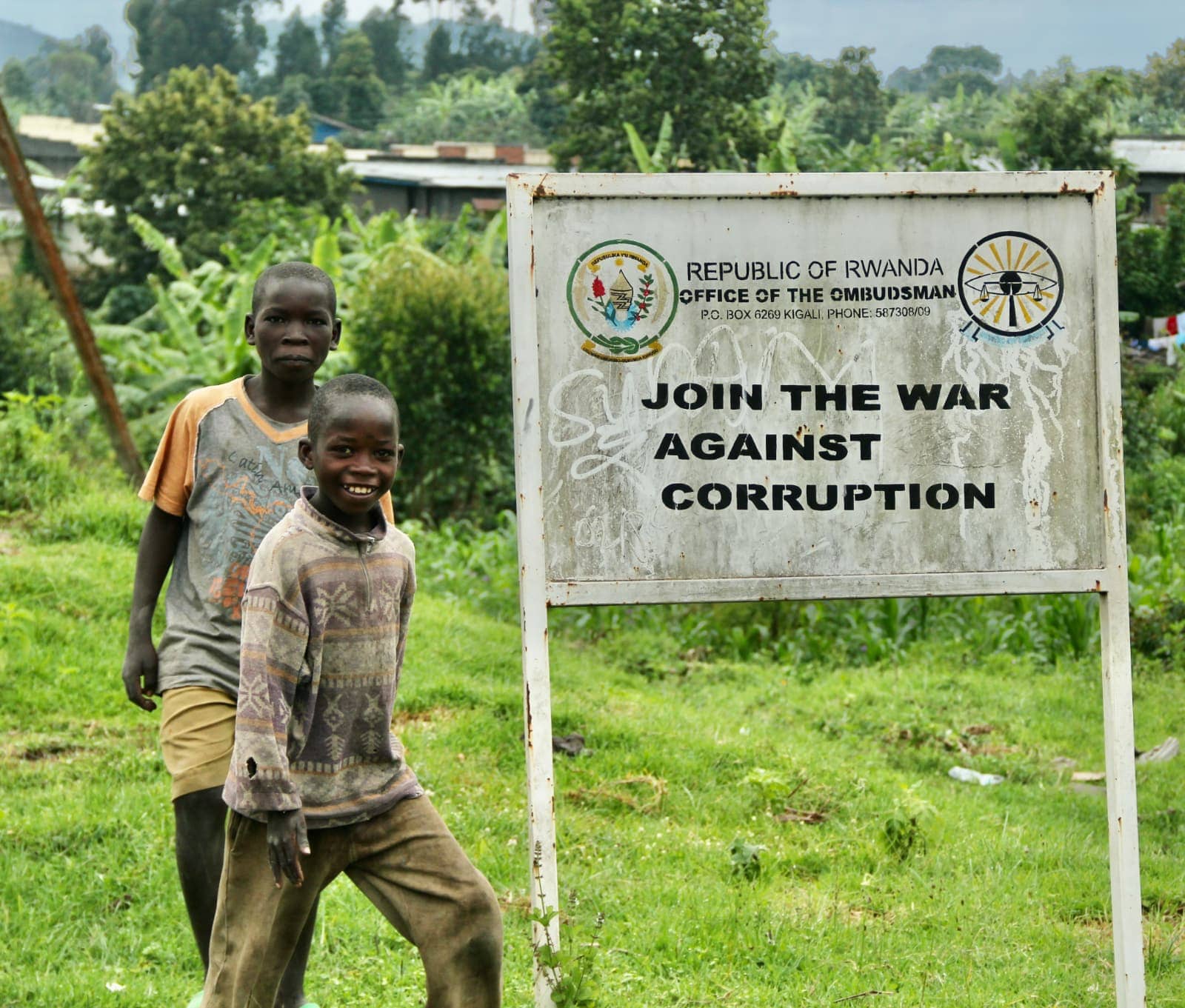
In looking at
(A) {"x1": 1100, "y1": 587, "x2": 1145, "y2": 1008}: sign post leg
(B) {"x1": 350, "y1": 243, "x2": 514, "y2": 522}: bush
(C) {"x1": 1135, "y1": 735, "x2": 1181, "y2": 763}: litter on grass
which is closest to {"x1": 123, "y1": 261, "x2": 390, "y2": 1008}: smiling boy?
(A) {"x1": 1100, "y1": 587, "x2": 1145, "y2": 1008}: sign post leg

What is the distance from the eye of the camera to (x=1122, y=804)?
334cm

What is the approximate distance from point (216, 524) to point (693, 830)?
2.42 m

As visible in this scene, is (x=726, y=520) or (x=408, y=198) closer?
(x=726, y=520)

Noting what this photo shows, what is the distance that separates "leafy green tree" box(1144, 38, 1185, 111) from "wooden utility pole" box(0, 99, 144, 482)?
4548 cm

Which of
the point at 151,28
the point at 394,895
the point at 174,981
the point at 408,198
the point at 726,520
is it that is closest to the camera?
the point at 394,895

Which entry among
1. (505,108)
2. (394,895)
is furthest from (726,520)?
(505,108)

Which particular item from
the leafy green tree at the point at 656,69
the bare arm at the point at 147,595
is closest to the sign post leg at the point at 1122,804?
the bare arm at the point at 147,595

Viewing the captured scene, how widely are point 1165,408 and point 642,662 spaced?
11.3 metres

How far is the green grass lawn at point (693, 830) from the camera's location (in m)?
3.86

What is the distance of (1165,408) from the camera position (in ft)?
56.4

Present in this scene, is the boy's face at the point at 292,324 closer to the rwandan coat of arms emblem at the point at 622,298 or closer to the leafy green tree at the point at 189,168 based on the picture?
the rwandan coat of arms emblem at the point at 622,298

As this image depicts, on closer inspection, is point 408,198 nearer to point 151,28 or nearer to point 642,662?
point 642,662

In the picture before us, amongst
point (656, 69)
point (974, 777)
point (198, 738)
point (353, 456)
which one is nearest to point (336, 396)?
point (353, 456)

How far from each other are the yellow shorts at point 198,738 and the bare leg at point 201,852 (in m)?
0.03
